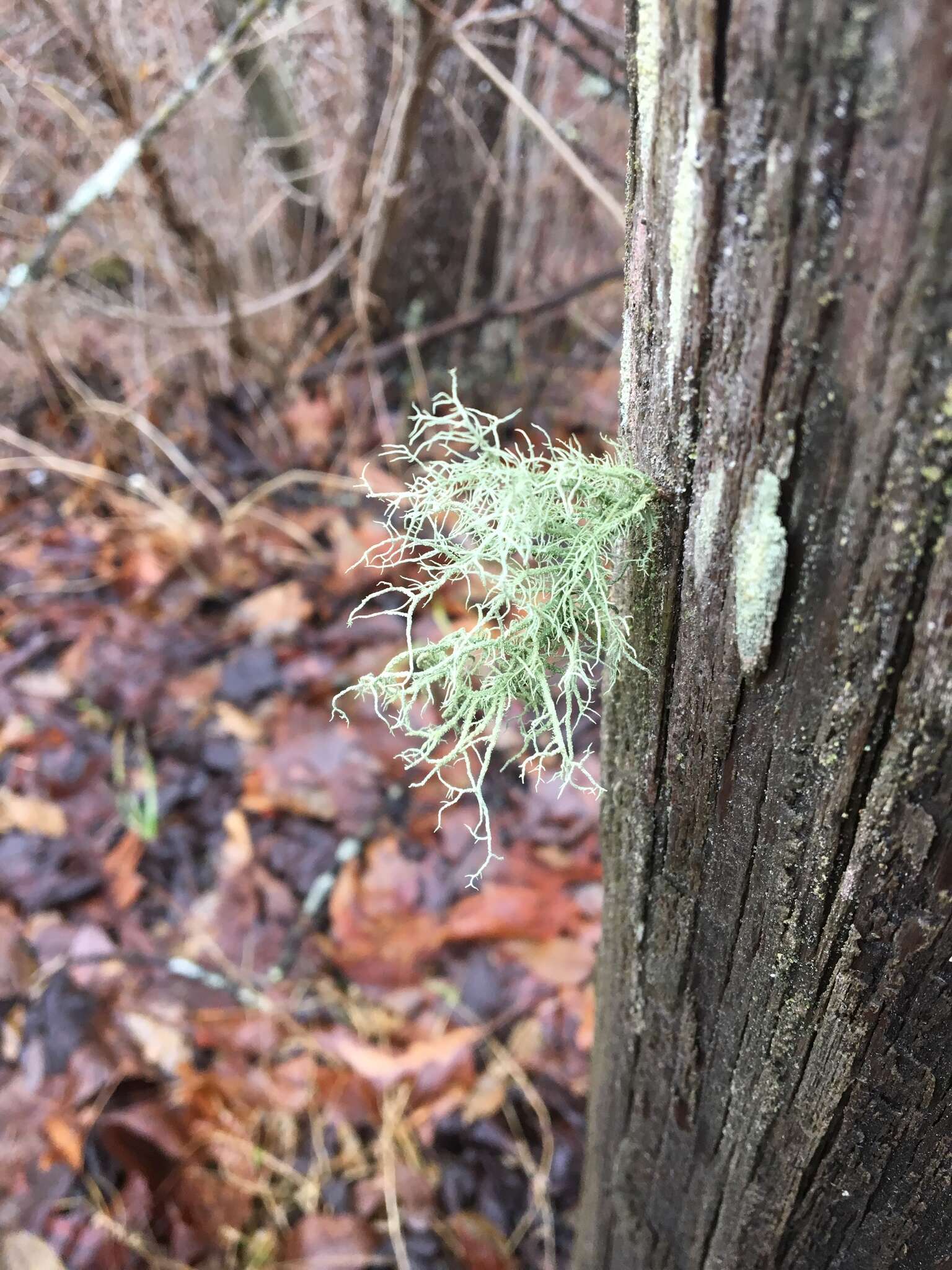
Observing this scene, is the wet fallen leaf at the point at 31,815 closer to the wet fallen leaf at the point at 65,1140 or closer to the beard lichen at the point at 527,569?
the wet fallen leaf at the point at 65,1140

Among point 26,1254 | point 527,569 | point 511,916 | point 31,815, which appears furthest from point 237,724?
point 527,569

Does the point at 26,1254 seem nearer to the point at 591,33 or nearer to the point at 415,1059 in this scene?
the point at 415,1059

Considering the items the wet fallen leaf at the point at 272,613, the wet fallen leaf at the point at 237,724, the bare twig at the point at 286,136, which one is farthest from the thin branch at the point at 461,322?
the wet fallen leaf at the point at 237,724

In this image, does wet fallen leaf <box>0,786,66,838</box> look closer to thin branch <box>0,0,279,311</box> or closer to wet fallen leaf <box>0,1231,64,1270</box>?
wet fallen leaf <box>0,1231,64,1270</box>

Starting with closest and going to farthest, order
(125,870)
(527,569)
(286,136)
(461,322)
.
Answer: (527,569)
(125,870)
(461,322)
(286,136)

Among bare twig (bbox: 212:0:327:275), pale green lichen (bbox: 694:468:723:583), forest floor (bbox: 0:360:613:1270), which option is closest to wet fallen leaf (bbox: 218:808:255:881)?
forest floor (bbox: 0:360:613:1270)

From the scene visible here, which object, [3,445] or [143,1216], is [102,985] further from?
[3,445]

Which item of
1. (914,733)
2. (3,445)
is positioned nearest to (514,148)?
(3,445)
